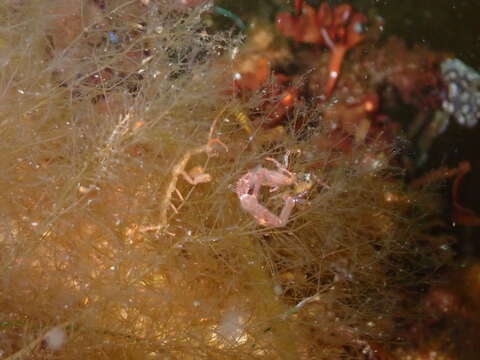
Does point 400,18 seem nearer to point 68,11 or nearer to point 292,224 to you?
point 292,224

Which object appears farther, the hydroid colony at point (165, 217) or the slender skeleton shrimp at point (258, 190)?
the slender skeleton shrimp at point (258, 190)

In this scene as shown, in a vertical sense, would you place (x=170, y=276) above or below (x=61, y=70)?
below

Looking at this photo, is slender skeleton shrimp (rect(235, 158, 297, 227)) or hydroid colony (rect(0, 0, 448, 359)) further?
slender skeleton shrimp (rect(235, 158, 297, 227))

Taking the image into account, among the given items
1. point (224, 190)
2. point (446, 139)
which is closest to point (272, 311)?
point (224, 190)
